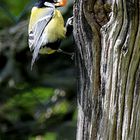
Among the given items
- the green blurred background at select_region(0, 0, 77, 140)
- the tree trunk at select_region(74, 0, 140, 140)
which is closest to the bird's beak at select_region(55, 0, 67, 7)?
the green blurred background at select_region(0, 0, 77, 140)

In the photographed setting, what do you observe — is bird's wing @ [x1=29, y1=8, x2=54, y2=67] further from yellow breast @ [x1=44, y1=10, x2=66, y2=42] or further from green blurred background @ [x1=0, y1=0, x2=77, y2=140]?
green blurred background @ [x1=0, y1=0, x2=77, y2=140]

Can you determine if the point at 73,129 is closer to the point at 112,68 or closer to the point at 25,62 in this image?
the point at 25,62

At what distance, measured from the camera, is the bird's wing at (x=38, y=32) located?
11.9 feet

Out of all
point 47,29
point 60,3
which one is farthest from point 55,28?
point 60,3

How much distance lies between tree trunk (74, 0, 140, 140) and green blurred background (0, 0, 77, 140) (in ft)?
6.75

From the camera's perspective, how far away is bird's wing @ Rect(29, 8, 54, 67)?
3623mm

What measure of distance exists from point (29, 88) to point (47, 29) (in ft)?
4.11

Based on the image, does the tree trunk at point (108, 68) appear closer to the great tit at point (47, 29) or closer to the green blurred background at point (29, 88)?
the great tit at point (47, 29)

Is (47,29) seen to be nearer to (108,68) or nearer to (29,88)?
(29,88)

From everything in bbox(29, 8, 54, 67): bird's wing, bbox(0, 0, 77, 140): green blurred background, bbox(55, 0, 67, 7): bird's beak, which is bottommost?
bbox(0, 0, 77, 140): green blurred background

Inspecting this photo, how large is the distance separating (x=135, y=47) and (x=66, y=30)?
1.28m

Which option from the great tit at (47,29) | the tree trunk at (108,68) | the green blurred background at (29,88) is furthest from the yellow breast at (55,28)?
the tree trunk at (108,68)

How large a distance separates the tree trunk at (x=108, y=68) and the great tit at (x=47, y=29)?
1099mm

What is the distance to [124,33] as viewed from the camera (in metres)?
2.31
